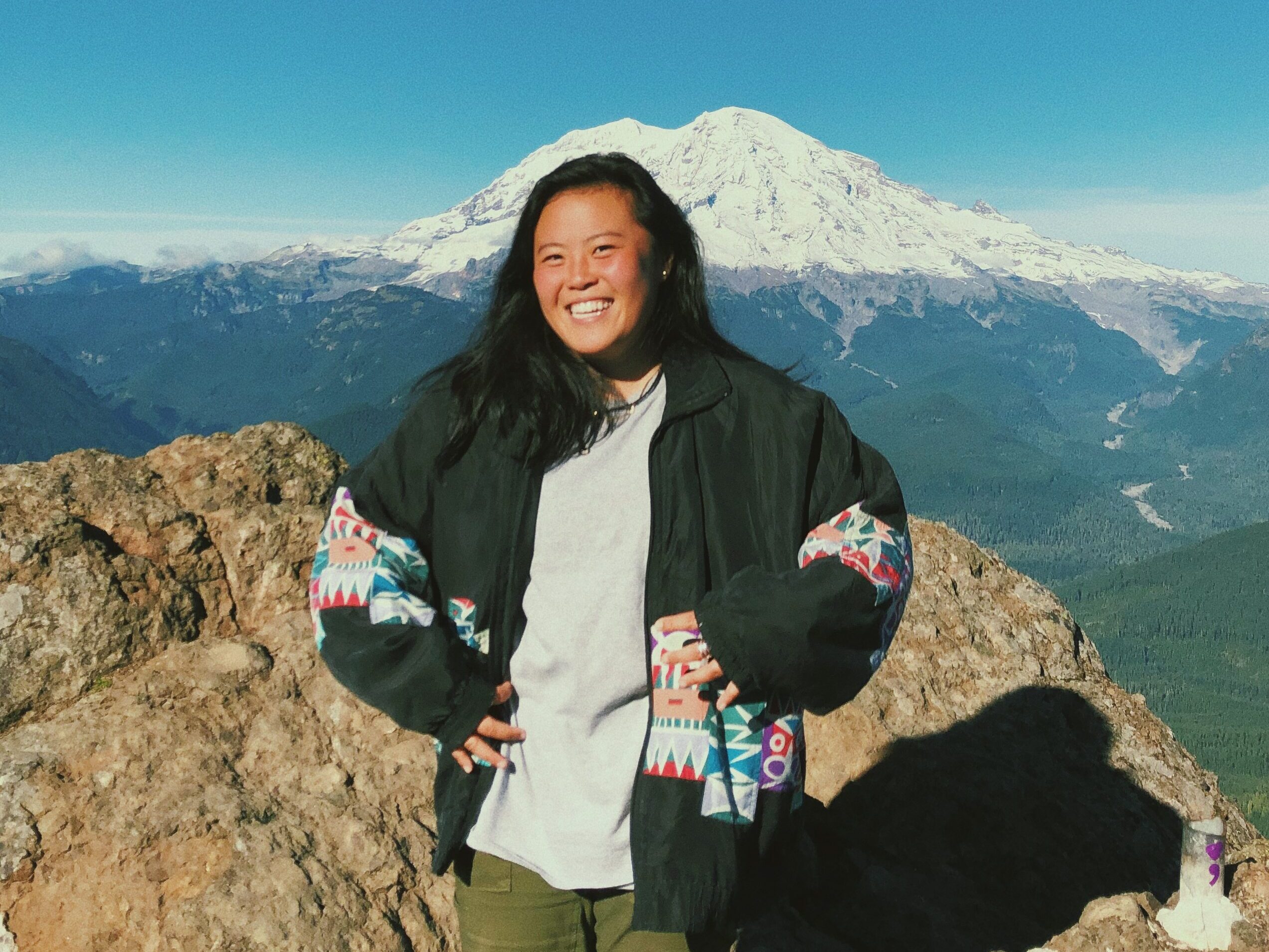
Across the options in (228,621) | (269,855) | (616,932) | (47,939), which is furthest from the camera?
(228,621)

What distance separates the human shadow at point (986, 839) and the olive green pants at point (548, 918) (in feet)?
10.1

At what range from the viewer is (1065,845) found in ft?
21.1

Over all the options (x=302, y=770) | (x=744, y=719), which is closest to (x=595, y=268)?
(x=744, y=719)

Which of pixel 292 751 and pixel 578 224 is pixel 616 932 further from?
pixel 292 751

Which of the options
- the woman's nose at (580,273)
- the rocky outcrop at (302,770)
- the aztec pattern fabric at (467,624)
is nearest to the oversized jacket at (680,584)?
the aztec pattern fabric at (467,624)

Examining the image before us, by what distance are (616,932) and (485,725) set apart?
0.88 metres

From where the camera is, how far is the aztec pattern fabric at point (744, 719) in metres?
2.96

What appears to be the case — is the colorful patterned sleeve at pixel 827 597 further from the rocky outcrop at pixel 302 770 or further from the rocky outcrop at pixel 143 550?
the rocky outcrop at pixel 143 550

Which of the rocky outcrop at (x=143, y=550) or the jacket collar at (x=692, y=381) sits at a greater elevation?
the jacket collar at (x=692, y=381)

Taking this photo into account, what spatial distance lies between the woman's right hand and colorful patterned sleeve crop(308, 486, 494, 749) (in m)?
0.04

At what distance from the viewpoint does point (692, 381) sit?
319 cm

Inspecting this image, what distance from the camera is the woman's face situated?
3092mm

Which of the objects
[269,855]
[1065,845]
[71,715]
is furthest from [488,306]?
[1065,845]

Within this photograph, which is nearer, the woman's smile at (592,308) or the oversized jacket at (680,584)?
the oversized jacket at (680,584)
